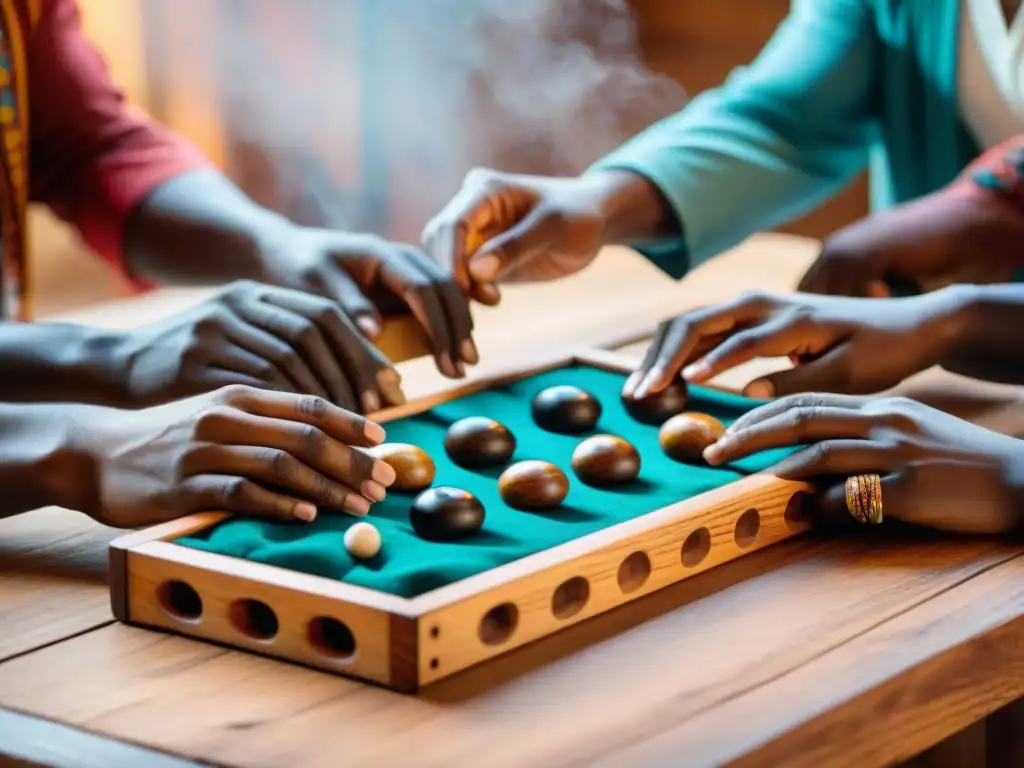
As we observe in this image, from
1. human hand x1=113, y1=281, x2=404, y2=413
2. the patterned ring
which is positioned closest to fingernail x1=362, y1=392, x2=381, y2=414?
human hand x1=113, y1=281, x2=404, y2=413

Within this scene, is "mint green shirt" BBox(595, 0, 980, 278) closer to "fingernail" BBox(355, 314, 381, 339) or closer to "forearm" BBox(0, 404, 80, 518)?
"fingernail" BBox(355, 314, 381, 339)

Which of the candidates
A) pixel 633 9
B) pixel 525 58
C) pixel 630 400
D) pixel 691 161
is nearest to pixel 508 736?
pixel 630 400

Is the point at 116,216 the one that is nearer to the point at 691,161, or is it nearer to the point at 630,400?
the point at 691,161

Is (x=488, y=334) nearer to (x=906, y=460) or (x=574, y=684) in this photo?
(x=906, y=460)

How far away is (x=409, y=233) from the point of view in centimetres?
436

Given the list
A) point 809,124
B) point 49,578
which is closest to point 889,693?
point 49,578

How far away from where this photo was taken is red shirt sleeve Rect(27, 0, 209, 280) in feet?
7.05

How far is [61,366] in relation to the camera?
150cm

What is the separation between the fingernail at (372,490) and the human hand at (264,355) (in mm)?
240

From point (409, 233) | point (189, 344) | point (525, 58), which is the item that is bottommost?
point (409, 233)

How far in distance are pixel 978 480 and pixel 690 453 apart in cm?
25

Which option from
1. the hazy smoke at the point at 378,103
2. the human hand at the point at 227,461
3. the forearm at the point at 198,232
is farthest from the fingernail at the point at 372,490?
the hazy smoke at the point at 378,103

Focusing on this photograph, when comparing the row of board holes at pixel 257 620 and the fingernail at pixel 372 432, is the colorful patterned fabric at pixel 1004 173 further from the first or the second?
the row of board holes at pixel 257 620

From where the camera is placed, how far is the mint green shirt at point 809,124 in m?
2.17
